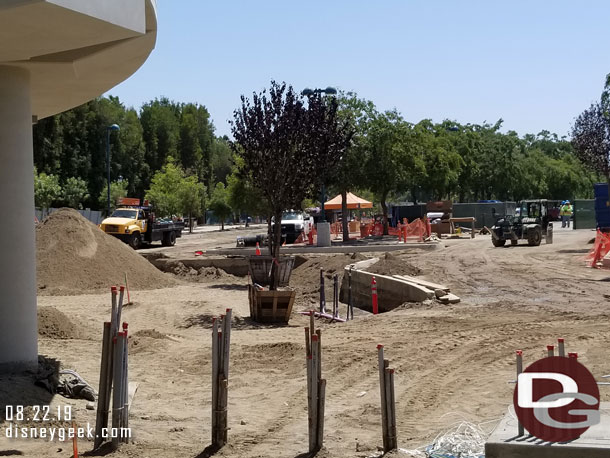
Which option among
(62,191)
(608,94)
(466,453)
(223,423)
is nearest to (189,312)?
(223,423)

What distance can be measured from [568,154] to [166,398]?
113489mm

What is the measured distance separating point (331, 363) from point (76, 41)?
5779 millimetres

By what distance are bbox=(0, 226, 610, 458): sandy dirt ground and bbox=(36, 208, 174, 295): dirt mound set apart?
190 cm

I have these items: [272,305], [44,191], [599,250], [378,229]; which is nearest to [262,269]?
[272,305]

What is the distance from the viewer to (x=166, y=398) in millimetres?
10000

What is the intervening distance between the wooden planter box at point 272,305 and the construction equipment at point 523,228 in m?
19.8

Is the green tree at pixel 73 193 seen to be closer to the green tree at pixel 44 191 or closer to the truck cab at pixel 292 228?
the green tree at pixel 44 191

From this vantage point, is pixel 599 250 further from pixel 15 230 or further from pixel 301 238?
pixel 15 230

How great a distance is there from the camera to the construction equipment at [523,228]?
36000 mm

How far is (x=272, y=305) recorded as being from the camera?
17797mm

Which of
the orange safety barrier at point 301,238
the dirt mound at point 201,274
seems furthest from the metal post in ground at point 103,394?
the orange safety barrier at point 301,238

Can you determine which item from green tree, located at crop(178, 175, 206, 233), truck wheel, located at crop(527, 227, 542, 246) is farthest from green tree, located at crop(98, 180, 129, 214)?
truck wheel, located at crop(527, 227, 542, 246)

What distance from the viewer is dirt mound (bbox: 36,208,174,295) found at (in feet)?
79.7

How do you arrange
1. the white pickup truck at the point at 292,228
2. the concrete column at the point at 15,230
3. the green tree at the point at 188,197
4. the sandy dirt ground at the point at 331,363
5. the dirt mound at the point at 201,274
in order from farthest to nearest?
the green tree at the point at 188,197 < the white pickup truck at the point at 292,228 < the dirt mound at the point at 201,274 < the concrete column at the point at 15,230 < the sandy dirt ground at the point at 331,363
